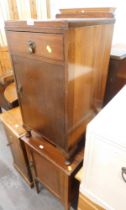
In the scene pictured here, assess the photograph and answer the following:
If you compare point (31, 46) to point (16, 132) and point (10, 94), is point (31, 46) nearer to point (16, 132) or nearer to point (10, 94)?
point (16, 132)

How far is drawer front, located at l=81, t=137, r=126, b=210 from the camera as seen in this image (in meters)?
0.55

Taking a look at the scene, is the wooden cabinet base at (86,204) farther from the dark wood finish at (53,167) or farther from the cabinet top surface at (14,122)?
the cabinet top surface at (14,122)

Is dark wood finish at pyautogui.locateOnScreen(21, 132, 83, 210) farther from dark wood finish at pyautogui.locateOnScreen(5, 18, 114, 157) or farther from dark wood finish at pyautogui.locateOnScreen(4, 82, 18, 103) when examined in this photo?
dark wood finish at pyautogui.locateOnScreen(4, 82, 18, 103)

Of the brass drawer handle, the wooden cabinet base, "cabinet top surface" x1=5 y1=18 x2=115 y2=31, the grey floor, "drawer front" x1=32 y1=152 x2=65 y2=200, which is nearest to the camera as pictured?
"cabinet top surface" x1=5 y1=18 x2=115 y2=31

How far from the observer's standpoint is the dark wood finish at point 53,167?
3.23 ft

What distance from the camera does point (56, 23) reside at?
56cm

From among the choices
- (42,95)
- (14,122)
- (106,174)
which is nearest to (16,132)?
(14,122)

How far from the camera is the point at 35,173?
53.9 inches

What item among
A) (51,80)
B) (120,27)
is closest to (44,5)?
(120,27)

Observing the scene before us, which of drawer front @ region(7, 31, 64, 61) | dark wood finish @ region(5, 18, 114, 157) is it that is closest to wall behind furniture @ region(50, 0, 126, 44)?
dark wood finish @ region(5, 18, 114, 157)

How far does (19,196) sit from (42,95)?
1.24 metres

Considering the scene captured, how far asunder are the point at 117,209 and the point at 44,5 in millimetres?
2226

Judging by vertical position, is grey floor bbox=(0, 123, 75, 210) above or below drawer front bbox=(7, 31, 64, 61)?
below

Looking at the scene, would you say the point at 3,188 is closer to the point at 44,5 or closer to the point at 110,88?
the point at 110,88
